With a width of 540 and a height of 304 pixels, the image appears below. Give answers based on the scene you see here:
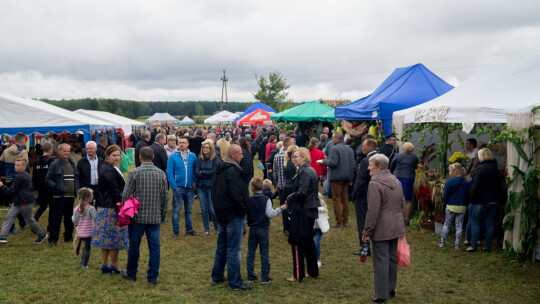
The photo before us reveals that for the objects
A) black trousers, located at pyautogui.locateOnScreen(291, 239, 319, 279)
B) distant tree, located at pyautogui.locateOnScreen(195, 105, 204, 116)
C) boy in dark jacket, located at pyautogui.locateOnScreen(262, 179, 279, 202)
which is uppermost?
distant tree, located at pyautogui.locateOnScreen(195, 105, 204, 116)

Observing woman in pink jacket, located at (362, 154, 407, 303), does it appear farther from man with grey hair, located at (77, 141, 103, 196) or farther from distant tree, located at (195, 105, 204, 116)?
distant tree, located at (195, 105, 204, 116)

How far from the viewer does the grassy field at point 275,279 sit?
501 centimetres

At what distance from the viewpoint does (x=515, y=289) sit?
5.23 m

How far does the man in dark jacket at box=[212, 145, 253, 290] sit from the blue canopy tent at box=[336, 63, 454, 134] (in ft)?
21.2

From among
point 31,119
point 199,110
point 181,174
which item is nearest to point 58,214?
point 181,174

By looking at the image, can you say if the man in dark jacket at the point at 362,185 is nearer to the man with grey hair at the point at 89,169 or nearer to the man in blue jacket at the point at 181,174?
the man in blue jacket at the point at 181,174

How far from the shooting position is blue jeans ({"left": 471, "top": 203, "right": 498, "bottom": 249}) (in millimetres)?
6754

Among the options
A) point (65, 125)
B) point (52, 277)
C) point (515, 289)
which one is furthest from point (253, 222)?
point (65, 125)

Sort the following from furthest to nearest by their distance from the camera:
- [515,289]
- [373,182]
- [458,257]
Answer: [458,257] < [515,289] < [373,182]

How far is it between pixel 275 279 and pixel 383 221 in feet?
5.87

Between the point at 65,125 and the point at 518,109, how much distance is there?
1035cm

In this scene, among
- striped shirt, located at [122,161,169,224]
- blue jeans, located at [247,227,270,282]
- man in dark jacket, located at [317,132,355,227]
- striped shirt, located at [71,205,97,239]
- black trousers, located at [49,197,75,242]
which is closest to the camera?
striped shirt, located at [122,161,169,224]

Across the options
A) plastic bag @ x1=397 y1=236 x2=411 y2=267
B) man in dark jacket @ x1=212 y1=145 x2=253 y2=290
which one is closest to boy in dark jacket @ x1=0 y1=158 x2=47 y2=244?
man in dark jacket @ x1=212 y1=145 x2=253 y2=290

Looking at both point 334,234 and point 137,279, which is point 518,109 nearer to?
Answer: point 334,234
